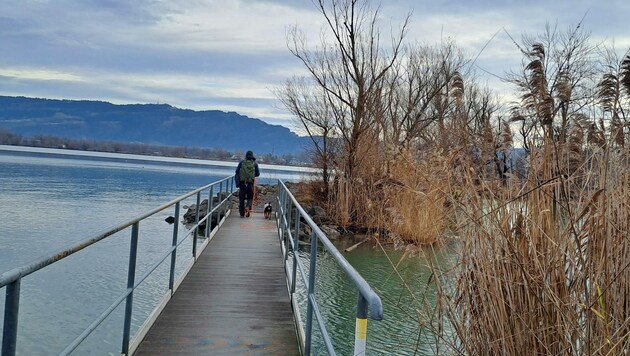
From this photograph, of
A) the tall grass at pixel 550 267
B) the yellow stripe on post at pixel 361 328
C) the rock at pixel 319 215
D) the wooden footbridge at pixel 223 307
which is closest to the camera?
the yellow stripe on post at pixel 361 328

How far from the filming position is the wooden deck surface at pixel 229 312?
4.11 metres

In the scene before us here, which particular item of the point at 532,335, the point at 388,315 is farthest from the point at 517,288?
the point at 388,315

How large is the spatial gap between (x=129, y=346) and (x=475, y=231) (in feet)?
8.35

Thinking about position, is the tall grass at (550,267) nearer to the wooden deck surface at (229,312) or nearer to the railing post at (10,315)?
the wooden deck surface at (229,312)

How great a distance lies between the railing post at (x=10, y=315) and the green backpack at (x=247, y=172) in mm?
10855

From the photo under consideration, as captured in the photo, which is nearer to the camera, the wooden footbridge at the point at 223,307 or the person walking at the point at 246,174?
the wooden footbridge at the point at 223,307

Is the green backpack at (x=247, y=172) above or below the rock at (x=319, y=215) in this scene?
above

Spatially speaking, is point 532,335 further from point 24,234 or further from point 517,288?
point 24,234

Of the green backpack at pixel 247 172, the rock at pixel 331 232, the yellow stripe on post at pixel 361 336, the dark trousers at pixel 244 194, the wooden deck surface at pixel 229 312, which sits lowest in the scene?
the rock at pixel 331 232

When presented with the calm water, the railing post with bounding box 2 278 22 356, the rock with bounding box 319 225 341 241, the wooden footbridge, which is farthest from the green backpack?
the railing post with bounding box 2 278 22 356

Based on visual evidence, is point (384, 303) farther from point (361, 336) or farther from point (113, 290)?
point (361, 336)

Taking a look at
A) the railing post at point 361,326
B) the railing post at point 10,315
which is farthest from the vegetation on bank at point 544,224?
the railing post at point 10,315

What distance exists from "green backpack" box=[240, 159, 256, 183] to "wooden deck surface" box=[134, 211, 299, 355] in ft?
14.8

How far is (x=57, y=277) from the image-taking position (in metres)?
9.46
